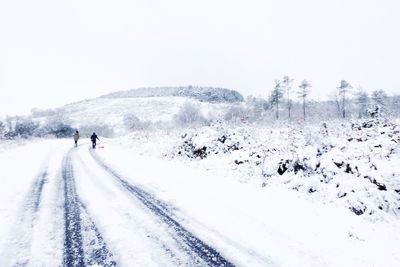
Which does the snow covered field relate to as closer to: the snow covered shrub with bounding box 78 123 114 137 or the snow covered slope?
the snow covered shrub with bounding box 78 123 114 137

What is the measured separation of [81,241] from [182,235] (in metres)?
1.66

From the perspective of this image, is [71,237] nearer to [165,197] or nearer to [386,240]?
[165,197]

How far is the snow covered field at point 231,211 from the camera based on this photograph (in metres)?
4.61

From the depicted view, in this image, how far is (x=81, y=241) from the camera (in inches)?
200

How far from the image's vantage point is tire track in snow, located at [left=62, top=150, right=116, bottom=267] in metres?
4.38

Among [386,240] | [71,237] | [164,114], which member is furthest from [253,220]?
[164,114]

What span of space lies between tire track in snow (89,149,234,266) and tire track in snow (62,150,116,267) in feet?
3.97

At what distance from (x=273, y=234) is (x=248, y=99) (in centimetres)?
16110

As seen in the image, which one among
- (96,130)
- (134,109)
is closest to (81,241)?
(96,130)

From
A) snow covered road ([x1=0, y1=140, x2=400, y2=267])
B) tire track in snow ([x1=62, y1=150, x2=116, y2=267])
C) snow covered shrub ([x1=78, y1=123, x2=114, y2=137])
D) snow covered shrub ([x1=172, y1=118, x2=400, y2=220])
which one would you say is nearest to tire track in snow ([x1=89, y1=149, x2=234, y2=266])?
snow covered road ([x1=0, y1=140, x2=400, y2=267])

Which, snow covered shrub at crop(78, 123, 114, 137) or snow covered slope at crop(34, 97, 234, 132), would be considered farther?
snow covered slope at crop(34, 97, 234, 132)

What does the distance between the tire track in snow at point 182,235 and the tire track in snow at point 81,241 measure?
121cm

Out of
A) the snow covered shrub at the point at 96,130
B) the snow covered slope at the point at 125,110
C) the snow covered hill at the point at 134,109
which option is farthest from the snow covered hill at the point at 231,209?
the snow covered slope at the point at 125,110

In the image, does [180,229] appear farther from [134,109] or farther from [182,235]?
[134,109]
